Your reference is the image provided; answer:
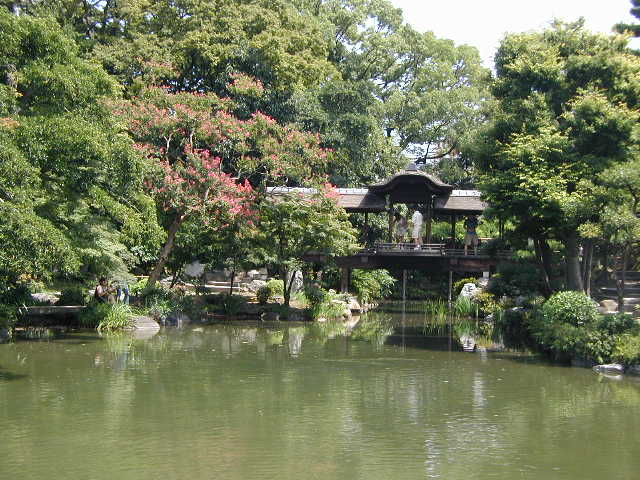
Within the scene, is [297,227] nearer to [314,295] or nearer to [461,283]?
[314,295]

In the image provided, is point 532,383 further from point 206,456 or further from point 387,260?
point 387,260

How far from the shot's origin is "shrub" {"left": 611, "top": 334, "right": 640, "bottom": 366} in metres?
13.4

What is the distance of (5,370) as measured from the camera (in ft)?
41.2

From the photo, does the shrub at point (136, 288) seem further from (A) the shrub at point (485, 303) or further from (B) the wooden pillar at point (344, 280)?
(A) the shrub at point (485, 303)

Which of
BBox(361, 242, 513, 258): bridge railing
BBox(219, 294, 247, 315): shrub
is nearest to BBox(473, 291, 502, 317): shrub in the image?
BBox(361, 242, 513, 258): bridge railing

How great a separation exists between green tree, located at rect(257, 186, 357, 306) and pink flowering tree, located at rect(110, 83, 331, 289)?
78cm

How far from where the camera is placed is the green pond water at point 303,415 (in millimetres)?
7867

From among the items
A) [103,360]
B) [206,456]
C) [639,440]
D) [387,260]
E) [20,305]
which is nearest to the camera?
[206,456]

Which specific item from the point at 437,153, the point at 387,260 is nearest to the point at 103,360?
the point at 387,260

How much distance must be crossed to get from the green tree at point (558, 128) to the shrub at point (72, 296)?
1067 centimetres

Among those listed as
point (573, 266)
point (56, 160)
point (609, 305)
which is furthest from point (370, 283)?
point (56, 160)

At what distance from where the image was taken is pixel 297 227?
2228cm

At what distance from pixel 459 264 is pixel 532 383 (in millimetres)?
14121

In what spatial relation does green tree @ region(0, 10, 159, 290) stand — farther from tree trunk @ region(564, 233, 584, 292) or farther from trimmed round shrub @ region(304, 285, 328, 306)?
tree trunk @ region(564, 233, 584, 292)
